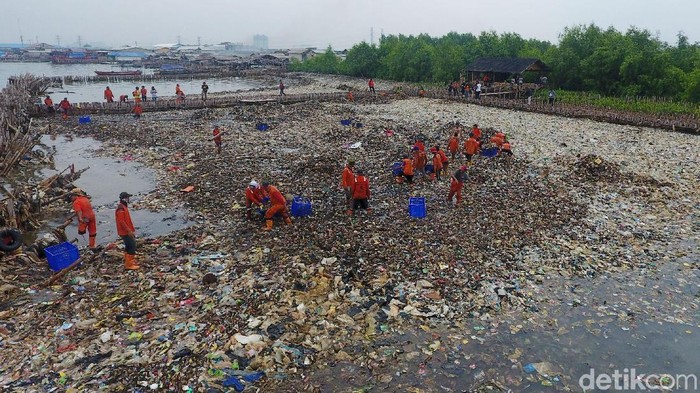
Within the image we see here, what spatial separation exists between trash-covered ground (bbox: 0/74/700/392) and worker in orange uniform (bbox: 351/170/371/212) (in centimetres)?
39

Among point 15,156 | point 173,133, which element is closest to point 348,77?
point 173,133

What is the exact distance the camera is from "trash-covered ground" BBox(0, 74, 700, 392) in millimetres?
6359

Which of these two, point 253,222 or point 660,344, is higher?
point 253,222

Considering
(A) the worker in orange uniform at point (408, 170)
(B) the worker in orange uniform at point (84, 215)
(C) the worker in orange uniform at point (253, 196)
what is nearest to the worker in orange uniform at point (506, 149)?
(A) the worker in orange uniform at point (408, 170)

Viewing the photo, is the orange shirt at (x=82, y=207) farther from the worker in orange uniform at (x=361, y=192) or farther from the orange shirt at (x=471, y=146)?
the orange shirt at (x=471, y=146)

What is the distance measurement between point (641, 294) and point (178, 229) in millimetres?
10600

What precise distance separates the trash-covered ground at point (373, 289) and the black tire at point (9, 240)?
5.05ft

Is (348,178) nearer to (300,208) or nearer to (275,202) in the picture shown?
(300,208)

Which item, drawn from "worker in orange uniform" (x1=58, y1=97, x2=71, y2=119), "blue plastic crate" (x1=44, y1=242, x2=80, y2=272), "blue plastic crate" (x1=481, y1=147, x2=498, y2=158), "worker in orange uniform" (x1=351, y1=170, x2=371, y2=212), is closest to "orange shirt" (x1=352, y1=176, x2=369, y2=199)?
"worker in orange uniform" (x1=351, y1=170, x2=371, y2=212)

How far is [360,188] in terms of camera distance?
37.7 feet

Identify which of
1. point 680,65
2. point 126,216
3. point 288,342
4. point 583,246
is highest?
point 680,65

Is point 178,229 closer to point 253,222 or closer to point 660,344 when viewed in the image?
point 253,222

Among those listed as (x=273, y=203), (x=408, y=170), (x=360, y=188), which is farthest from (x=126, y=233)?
(x=408, y=170)

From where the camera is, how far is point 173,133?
22984 millimetres
